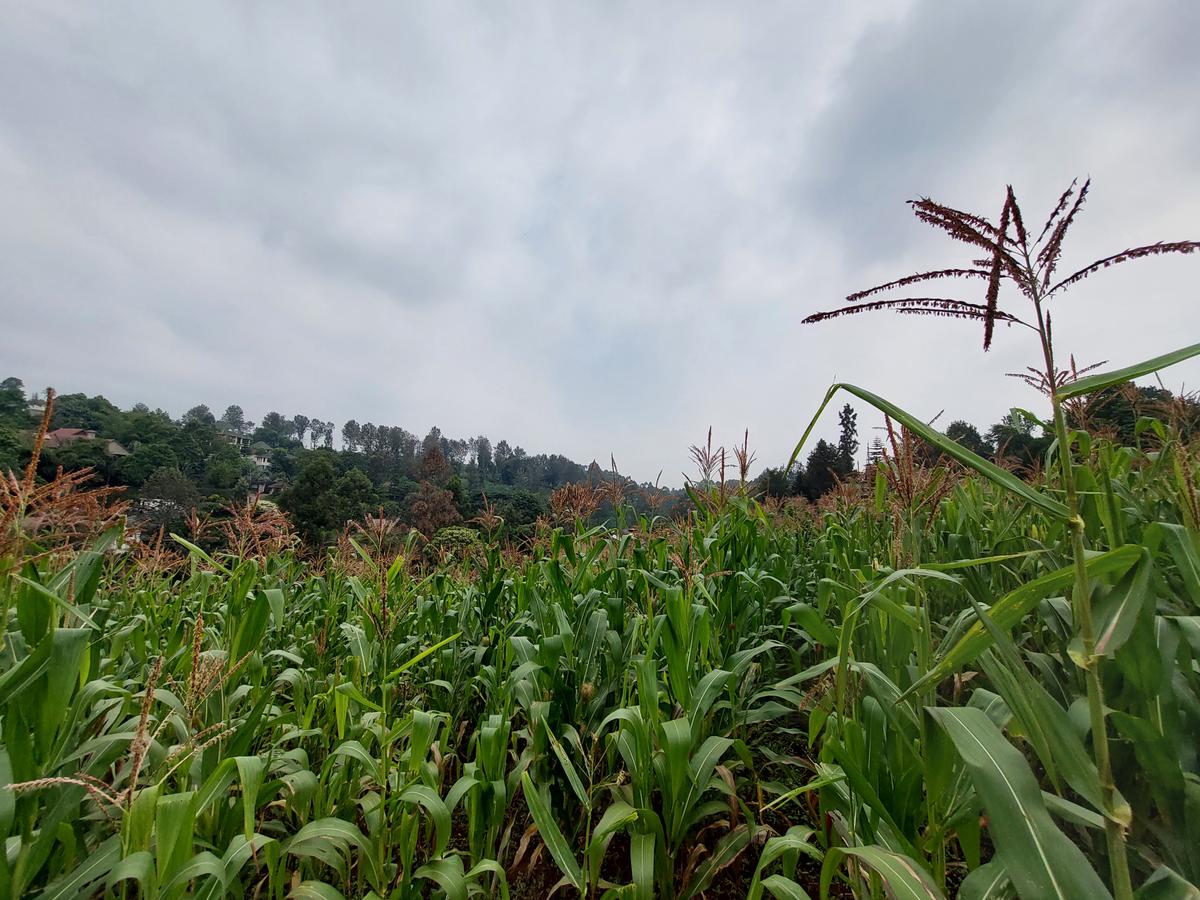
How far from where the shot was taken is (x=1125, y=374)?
0.72 meters

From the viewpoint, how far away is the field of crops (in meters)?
0.92

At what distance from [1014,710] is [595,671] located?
2.04m

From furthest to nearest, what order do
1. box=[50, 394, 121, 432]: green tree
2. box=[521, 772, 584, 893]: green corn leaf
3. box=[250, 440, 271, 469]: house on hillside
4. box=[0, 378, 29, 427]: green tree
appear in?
box=[250, 440, 271, 469]: house on hillside → box=[50, 394, 121, 432]: green tree → box=[0, 378, 29, 427]: green tree → box=[521, 772, 584, 893]: green corn leaf

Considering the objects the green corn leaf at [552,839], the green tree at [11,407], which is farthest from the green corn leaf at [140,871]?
the green tree at [11,407]

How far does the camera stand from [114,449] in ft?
124

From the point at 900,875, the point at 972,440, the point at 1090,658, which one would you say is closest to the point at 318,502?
the point at 972,440

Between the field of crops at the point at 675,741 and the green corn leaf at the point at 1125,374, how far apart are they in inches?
6.7

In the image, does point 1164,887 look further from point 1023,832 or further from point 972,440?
point 972,440

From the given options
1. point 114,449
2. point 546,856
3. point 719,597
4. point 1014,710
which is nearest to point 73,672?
point 546,856

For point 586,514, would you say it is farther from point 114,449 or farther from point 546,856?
point 114,449

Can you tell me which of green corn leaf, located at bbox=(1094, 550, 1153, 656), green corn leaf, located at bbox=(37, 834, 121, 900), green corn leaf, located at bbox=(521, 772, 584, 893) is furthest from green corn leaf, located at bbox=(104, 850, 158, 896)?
green corn leaf, located at bbox=(1094, 550, 1153, 656)

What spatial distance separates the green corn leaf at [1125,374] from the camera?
69 cm

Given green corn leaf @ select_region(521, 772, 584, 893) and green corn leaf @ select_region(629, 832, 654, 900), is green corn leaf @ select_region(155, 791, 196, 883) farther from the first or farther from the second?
green corn leaf @ select_region(629, 832, 654, 900)

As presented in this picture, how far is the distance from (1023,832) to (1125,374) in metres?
0.69
